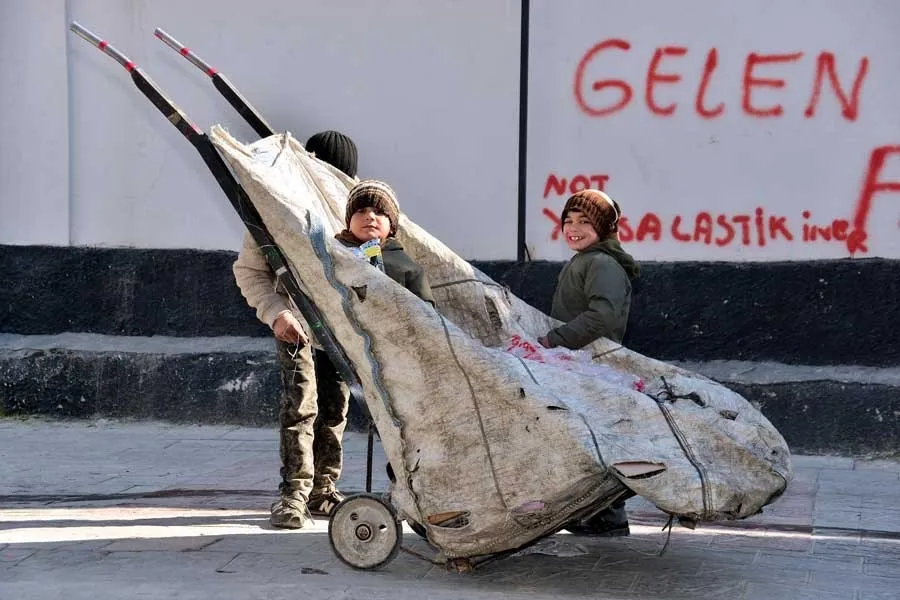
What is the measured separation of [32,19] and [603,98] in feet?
11.5

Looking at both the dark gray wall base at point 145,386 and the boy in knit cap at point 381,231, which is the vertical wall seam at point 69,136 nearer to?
the dark gray wall base at point 145,386

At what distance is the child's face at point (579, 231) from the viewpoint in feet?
17.9

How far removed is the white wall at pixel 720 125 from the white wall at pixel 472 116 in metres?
0.01

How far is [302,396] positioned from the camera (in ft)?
19.0

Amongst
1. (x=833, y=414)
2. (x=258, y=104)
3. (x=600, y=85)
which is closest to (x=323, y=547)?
(x=833, y=414)

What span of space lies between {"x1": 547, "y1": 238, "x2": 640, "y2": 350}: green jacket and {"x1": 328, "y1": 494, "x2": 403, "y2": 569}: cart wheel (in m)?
0.96

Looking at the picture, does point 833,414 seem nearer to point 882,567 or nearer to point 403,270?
point 882,567

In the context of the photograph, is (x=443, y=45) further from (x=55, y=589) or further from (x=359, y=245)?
(x=55, y=589)

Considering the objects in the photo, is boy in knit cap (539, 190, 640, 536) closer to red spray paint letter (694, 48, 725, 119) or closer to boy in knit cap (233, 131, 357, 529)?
boy in knit cap (233, 131, 357, 529)

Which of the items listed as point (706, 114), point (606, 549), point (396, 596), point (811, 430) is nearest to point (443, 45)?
point (706, 114)

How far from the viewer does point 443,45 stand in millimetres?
8141

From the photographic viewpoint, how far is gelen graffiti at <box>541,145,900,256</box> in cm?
756

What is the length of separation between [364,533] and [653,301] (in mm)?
3423

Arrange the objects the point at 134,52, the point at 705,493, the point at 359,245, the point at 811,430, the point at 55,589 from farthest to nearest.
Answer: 1. the point at 134,52
2. the point at 811,430
3. the point at 359,245
4. the point at 55,589
5. the point at 705,493
